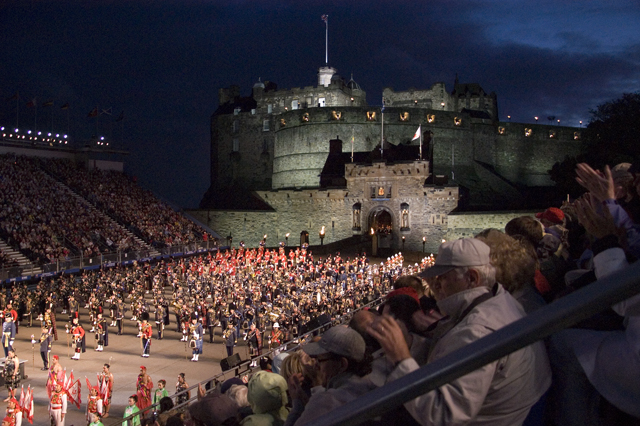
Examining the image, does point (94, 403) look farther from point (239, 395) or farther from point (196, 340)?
point (239, 395)

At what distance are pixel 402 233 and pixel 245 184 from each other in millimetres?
21720

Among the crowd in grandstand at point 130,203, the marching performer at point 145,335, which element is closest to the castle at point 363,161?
the crowd in grandstand at point 130,203

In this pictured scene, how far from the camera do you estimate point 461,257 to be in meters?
2.72

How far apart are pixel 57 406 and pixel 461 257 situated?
32.2 feet

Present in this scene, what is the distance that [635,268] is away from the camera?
1.19 metres

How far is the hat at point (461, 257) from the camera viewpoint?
271 cm

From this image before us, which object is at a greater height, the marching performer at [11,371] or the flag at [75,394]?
the marching performer at [11,371]

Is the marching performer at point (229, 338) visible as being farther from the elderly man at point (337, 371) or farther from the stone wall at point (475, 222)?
the stone wall at point (475, 222)

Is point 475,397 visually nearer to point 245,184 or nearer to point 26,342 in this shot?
point 26,342

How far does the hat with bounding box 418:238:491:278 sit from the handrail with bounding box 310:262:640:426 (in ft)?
4.51

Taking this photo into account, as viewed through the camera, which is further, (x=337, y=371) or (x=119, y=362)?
(x=119, y=362)

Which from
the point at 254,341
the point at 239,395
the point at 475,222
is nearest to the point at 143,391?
the point at 254,341

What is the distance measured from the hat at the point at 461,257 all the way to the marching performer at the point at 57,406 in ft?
31.6

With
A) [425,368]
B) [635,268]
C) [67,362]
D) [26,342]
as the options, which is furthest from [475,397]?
[26,342]
